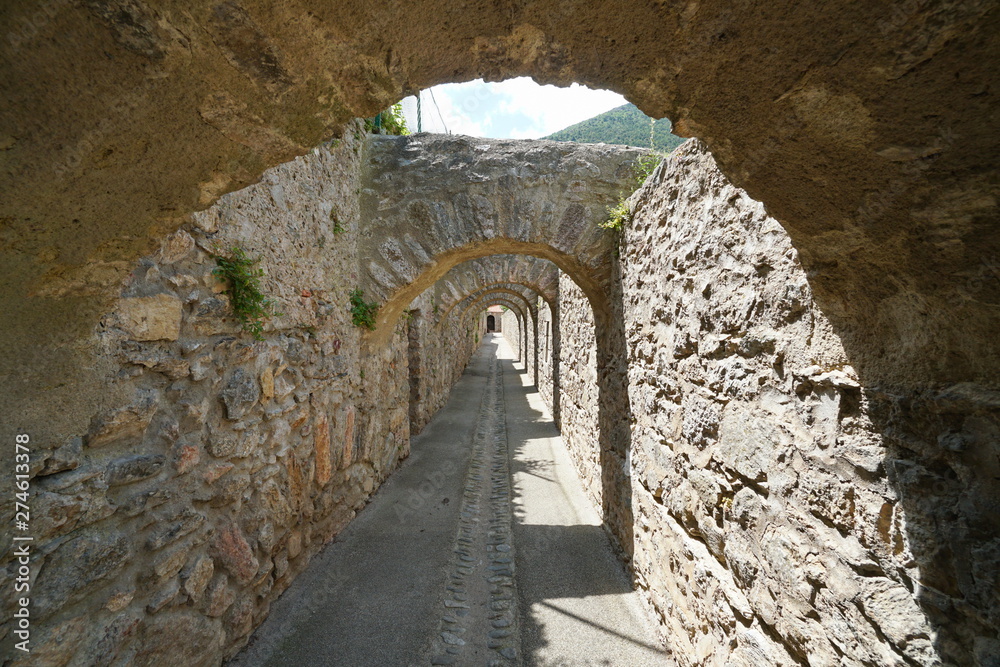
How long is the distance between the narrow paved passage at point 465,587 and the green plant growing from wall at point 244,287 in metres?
1.84

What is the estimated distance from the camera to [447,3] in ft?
2.80

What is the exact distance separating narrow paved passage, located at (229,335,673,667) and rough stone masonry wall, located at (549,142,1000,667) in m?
0.57

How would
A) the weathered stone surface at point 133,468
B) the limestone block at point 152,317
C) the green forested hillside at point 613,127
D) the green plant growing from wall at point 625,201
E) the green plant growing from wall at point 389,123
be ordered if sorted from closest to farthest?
the weathered stone surface at point 133,468, the limestone block at point 152,317, the green plant growing from wall at point 625,201, the green plant growing from wall at point 389,123, the green forested hillside at point 613,127

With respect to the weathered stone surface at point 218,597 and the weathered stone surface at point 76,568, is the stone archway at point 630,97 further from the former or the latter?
Answer: the weathered stone surface at point 218,597

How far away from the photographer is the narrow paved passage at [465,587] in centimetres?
259

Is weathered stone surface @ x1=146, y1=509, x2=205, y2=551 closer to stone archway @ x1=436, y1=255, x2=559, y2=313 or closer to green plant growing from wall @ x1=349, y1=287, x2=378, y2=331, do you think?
green plant growing from wall @ x1=349, y1=287, x2=378, y2=331

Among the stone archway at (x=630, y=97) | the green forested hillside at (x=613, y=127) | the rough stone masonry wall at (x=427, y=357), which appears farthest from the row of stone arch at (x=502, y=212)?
the green forested hillside at (x=613, y=127)

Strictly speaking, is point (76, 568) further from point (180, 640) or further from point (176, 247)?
point (176, 247)

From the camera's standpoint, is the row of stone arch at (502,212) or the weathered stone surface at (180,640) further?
the row of stone arch at (502,212)

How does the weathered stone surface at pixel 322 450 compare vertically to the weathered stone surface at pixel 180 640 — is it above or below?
above

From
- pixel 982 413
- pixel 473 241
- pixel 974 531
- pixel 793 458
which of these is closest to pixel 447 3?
pixel 982 413

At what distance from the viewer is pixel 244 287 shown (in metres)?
2.46

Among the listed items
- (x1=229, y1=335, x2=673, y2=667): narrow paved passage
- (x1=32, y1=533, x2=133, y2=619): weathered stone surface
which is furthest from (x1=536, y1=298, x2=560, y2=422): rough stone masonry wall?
(x1=32, y1=533, x2=133, y2=619): weathered stone surface

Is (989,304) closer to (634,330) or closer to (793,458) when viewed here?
(793,458)
